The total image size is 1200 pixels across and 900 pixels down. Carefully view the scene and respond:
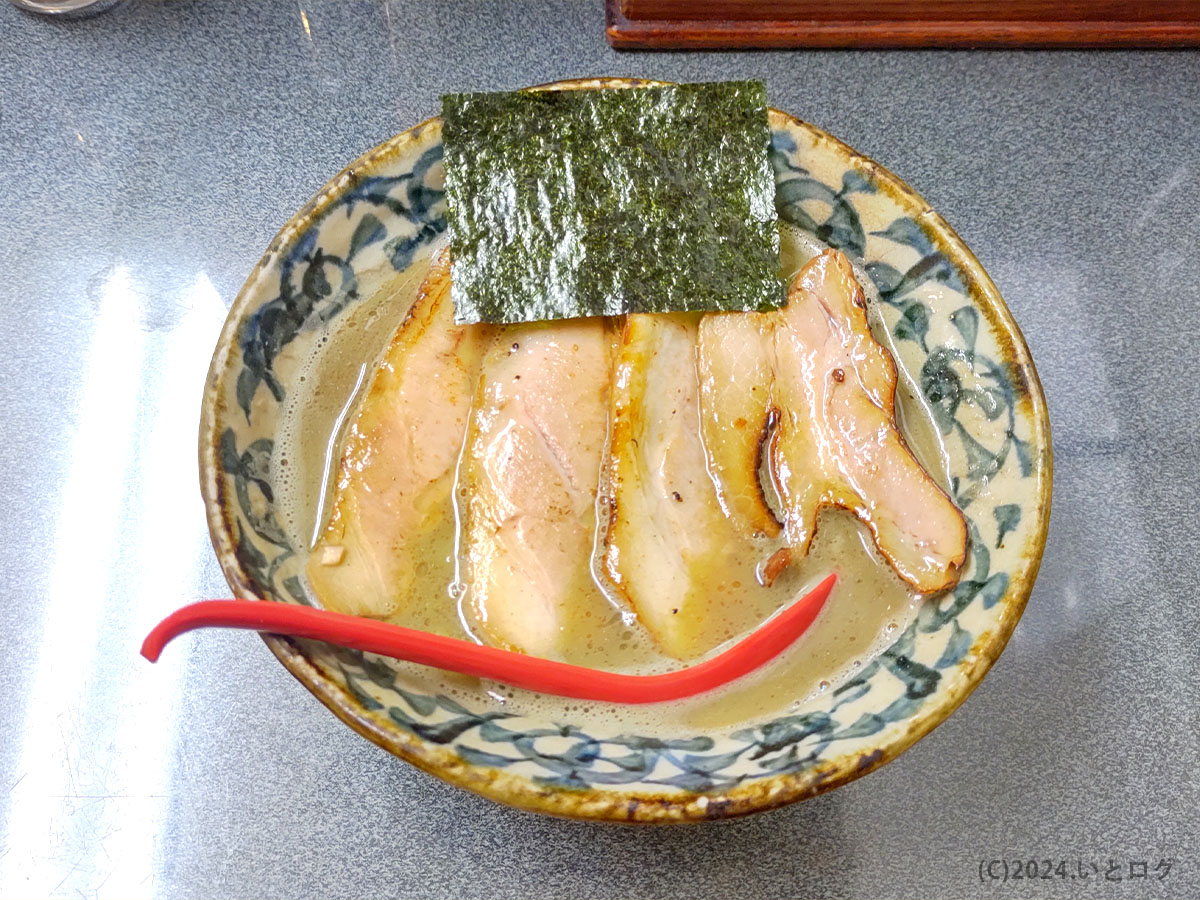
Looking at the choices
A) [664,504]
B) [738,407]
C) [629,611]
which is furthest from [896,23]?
[629,611]

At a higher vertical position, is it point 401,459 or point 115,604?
point 401,459

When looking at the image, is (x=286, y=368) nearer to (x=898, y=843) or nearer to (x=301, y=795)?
(x=301, y=795)

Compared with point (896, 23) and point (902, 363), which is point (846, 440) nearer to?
point (902, 363)

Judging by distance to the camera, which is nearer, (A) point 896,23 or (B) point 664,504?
(B) point 664,504

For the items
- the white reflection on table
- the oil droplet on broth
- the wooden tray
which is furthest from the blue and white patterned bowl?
the wooden tray

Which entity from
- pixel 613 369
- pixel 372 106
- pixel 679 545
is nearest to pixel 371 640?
pixel 679 545

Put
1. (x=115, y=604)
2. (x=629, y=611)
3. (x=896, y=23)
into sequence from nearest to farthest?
(x=629, y=611) < (x=115, y=604) < (x=896, y=23)

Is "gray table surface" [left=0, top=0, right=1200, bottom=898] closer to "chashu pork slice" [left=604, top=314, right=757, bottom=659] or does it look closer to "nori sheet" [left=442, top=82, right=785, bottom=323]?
"chashu pork slice" [left=604, top=314, right=757, bottom=659]
